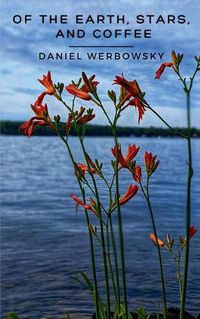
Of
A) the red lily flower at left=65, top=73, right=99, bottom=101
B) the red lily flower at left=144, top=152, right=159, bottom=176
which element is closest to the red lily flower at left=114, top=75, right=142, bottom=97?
the red lily flower at left=65, top=73, right=99, bottom=101

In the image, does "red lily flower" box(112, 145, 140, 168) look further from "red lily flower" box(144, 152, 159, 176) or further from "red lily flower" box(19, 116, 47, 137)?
"red lily flower" box(19, 116, 47, 137)

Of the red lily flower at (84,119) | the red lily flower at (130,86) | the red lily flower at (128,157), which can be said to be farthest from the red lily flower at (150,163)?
the red lily flower at (130,86)

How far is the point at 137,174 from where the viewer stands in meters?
3.01

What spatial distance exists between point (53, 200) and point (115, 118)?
53.5 feet

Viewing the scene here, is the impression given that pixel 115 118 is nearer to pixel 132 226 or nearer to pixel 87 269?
pixel 87 269

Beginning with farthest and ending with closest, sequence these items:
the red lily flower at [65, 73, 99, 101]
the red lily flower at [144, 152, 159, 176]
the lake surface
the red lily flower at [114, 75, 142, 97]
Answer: the lake surface < the red lily flower at [144, 152, 159, 176] < the red lily flower at [65, 73, 99, 101] < the red lily flower at [114, 75, 142, 97]

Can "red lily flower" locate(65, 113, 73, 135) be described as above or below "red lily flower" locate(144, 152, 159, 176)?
above

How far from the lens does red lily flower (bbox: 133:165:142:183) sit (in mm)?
2998

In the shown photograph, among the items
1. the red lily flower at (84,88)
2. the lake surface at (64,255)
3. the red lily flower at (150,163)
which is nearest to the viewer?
the red lily flower at (84,88)

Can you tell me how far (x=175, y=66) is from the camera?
2.73 m

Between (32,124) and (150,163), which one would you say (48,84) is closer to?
(32,124)

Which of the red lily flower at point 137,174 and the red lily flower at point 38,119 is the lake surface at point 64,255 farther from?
the red lily flower at point 38,119

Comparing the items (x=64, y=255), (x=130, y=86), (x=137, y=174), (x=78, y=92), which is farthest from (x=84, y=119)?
(x=64, y=255)

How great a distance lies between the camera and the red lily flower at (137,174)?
2998 mm
